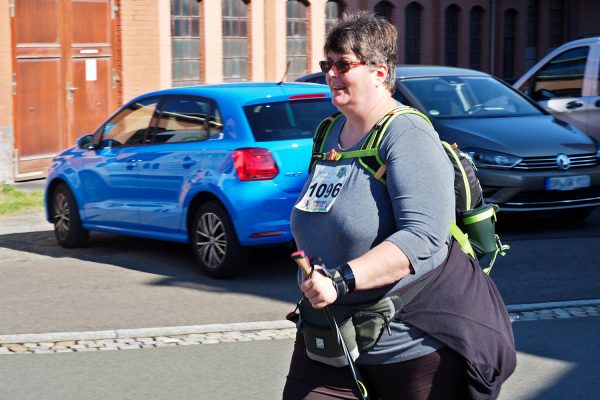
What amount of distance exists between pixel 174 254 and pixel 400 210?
7323 mm

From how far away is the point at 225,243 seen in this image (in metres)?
8.78

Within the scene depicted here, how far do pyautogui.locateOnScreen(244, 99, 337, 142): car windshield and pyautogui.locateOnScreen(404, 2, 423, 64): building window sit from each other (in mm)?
18632

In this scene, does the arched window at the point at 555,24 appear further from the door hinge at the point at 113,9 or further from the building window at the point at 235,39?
the door hinge at the point at 113,9

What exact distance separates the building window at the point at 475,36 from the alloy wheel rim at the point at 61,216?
68.9 feet

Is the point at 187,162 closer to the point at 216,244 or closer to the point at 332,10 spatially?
the point at 216,244

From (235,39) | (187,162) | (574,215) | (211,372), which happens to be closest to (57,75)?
(235,39)

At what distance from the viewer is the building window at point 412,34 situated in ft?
90.4

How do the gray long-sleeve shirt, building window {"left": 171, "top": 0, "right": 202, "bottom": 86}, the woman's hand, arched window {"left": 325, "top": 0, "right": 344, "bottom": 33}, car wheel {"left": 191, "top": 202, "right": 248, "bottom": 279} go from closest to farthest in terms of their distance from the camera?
the woman's hand < the gray long-sleeve shirt < car wheel {"left": 191, "top": 202, "right": 248, "bottom": 279} < building window {"left": 171, "top": 0, "right": 202, "bottom": 86} < arched window {"left": 325, "top": 0, "right": 344, "bottom": 33}

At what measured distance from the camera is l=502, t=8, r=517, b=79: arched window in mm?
31953

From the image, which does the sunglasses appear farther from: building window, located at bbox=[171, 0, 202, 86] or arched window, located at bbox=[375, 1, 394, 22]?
arched window, located at bbox=[375, 1, 394, 22]

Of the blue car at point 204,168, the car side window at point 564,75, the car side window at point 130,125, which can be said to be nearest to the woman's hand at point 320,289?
the blue car at point 204,168

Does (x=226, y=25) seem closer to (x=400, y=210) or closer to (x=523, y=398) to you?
(x=523, y=398)

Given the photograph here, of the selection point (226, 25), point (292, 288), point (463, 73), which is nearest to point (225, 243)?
point (292, 288)

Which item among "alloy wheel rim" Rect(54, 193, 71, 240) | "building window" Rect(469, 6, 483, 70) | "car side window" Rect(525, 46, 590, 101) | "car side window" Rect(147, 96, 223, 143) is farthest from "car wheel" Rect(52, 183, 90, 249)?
"building window" Rect(469, 6, 483, 70)
